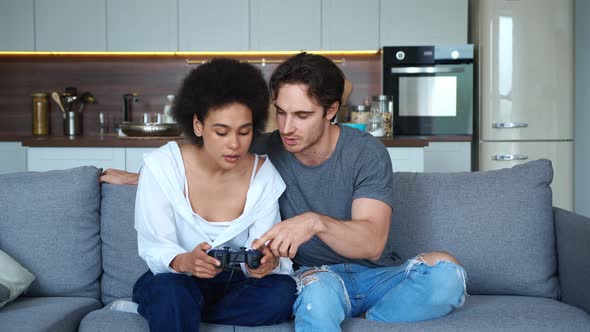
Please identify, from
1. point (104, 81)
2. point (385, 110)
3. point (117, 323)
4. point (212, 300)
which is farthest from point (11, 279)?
point (104, 81)

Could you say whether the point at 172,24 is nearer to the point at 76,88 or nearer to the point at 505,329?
the point at 76,88

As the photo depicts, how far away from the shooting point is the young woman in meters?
1.93

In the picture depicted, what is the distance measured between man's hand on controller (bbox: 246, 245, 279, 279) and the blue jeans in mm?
63

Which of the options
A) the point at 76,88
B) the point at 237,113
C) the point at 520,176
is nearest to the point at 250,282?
the point at 237,113

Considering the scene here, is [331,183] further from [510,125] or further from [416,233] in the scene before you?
[510,125]

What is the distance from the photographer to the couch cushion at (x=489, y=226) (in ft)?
7.71

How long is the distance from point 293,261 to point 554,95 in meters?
3.14

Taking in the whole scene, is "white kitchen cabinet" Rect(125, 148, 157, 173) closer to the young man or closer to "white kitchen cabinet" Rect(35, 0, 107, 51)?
"white kitchen cabinet" Rect(35, 0, 107, 51)

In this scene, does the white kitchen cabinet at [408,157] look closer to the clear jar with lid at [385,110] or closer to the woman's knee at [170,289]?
the clear jar with lid at [385,110]

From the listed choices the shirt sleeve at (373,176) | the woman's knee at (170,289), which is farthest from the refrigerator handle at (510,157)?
the woman's knee at (170,289)

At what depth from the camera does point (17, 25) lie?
5062 mm

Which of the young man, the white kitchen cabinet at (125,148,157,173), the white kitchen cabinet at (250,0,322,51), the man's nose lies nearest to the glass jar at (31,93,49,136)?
the white kitchen cabinet at (125,148,157,173)

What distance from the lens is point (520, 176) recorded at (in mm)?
2434

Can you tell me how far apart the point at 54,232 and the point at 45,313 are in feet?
1.16
